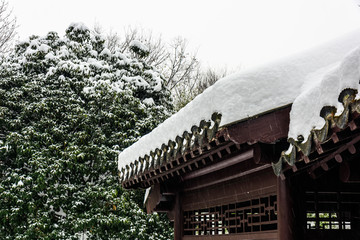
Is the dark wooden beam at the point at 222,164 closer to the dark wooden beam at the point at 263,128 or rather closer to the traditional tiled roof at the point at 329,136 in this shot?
the dark wooden beam at the point at 263,128

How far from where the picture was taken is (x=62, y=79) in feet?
38.7

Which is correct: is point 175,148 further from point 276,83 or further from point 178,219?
point 178,219

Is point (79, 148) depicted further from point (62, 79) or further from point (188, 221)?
point (188, 221)

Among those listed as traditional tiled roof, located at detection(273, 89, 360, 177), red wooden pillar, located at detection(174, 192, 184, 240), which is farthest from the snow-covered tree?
traditional tiled roof, located at detection(273, 89, 360, 177)

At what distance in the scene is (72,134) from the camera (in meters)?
11.2

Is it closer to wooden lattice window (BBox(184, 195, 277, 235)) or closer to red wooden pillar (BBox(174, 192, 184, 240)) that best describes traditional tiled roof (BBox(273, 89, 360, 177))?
wooden lattice window (BBox(184, 195, 277, 235))

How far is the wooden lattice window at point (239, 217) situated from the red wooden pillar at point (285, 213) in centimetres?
29

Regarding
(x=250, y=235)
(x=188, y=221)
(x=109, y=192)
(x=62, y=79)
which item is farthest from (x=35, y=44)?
(x=250, y=235)

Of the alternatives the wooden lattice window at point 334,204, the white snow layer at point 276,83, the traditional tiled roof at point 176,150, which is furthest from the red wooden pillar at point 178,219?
the white snow layer at point 276,83

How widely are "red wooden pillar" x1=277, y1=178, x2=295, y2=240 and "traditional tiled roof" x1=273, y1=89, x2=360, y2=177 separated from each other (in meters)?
0.52

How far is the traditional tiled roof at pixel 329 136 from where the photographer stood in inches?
76.1

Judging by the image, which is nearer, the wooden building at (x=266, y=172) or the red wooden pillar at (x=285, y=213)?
the wooden building at (x=266, y=172)

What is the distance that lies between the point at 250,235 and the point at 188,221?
1551 mm

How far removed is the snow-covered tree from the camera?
33.3 feet
